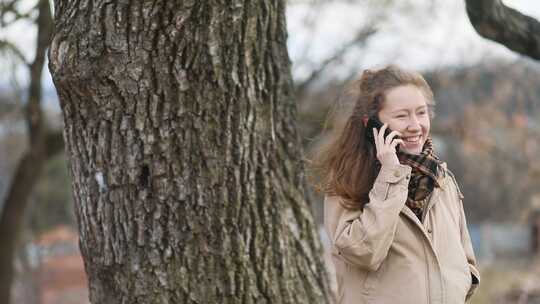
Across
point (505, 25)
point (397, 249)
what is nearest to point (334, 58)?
point (505, 25)

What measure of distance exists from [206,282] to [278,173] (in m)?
0.61

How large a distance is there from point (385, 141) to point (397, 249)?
1.19 ft

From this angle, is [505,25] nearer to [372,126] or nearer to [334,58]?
[372,126]

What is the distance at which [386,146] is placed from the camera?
270 centimetres

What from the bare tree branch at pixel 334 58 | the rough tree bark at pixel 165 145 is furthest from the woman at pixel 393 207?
the bare tree branch at pixel 334 58

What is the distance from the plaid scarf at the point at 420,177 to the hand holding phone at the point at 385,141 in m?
0.05

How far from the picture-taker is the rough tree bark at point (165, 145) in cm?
318

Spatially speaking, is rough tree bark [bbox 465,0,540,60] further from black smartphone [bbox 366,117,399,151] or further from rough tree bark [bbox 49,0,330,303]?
black smartphone [bbox 366,117,399,151]

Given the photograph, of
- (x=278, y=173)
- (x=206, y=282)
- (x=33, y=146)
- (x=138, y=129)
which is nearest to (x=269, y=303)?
(x=206, y=282)

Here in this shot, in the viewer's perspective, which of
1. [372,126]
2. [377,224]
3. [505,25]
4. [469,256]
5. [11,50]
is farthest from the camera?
[11,50]

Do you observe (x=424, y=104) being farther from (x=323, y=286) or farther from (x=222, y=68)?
(x=323, y=286)

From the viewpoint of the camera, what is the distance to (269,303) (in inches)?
137

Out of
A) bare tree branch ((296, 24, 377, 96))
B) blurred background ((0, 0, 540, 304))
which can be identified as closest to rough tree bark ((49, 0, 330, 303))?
blurred background ((0, 0, 540, 304))

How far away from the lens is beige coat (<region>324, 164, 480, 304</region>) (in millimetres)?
2600
